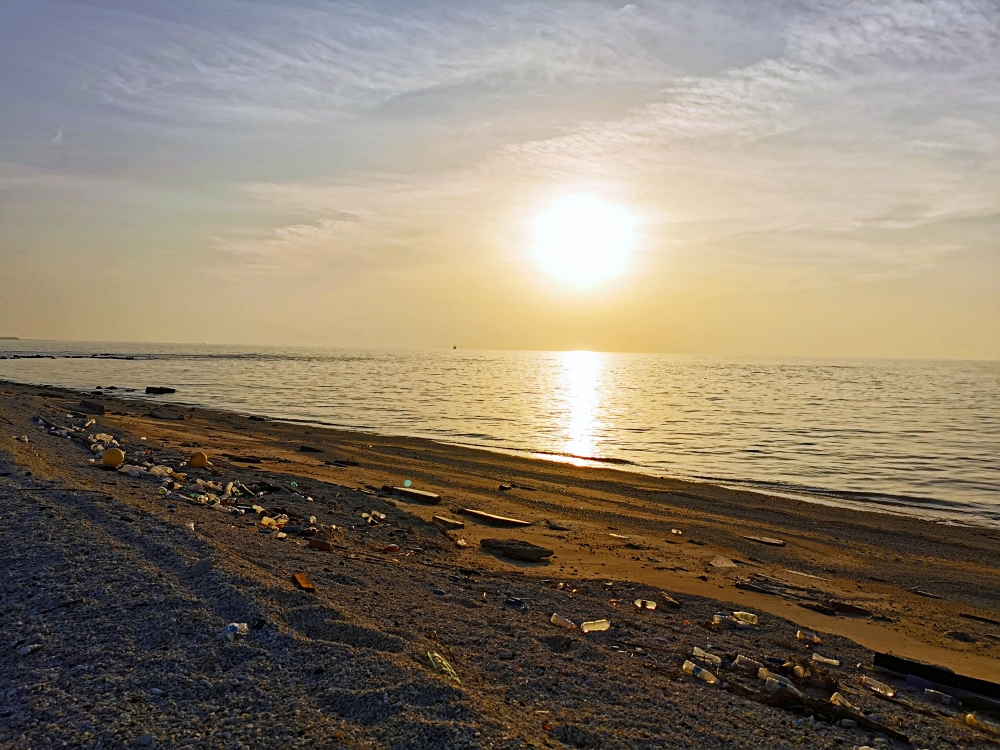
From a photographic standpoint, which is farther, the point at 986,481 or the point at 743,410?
the point at 743,410

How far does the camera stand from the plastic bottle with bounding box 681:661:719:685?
4648 millimetres

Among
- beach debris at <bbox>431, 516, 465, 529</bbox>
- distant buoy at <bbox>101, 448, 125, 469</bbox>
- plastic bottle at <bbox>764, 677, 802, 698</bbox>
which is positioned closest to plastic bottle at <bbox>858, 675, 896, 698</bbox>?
plastic bottle at <bbox>764, 677, 802, 698</bbox>

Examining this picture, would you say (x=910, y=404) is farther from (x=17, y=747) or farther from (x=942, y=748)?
(x=17, y=747)

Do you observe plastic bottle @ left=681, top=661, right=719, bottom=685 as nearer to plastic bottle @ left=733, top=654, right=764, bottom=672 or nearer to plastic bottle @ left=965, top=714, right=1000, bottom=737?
plastic bottle @ left=733, top=654, right=764, bottom=672

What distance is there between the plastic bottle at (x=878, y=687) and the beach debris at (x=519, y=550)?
417 cm

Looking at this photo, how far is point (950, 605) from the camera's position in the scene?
8.45 meters

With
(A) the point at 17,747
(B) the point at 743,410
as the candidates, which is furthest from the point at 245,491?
(B) the point at 743,410

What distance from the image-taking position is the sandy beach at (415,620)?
3412 mm

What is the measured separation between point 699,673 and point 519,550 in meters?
4.07

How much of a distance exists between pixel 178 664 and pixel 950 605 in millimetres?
9201

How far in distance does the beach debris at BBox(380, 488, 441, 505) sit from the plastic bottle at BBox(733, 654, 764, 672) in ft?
→ 24.1

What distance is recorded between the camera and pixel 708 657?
514 cm

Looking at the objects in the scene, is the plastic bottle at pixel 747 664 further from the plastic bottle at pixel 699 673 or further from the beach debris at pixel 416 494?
the beach debris at pixel 416 494

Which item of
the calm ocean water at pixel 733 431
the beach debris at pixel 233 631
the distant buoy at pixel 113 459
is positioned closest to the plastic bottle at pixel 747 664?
the beach debris at pixel 233 631
